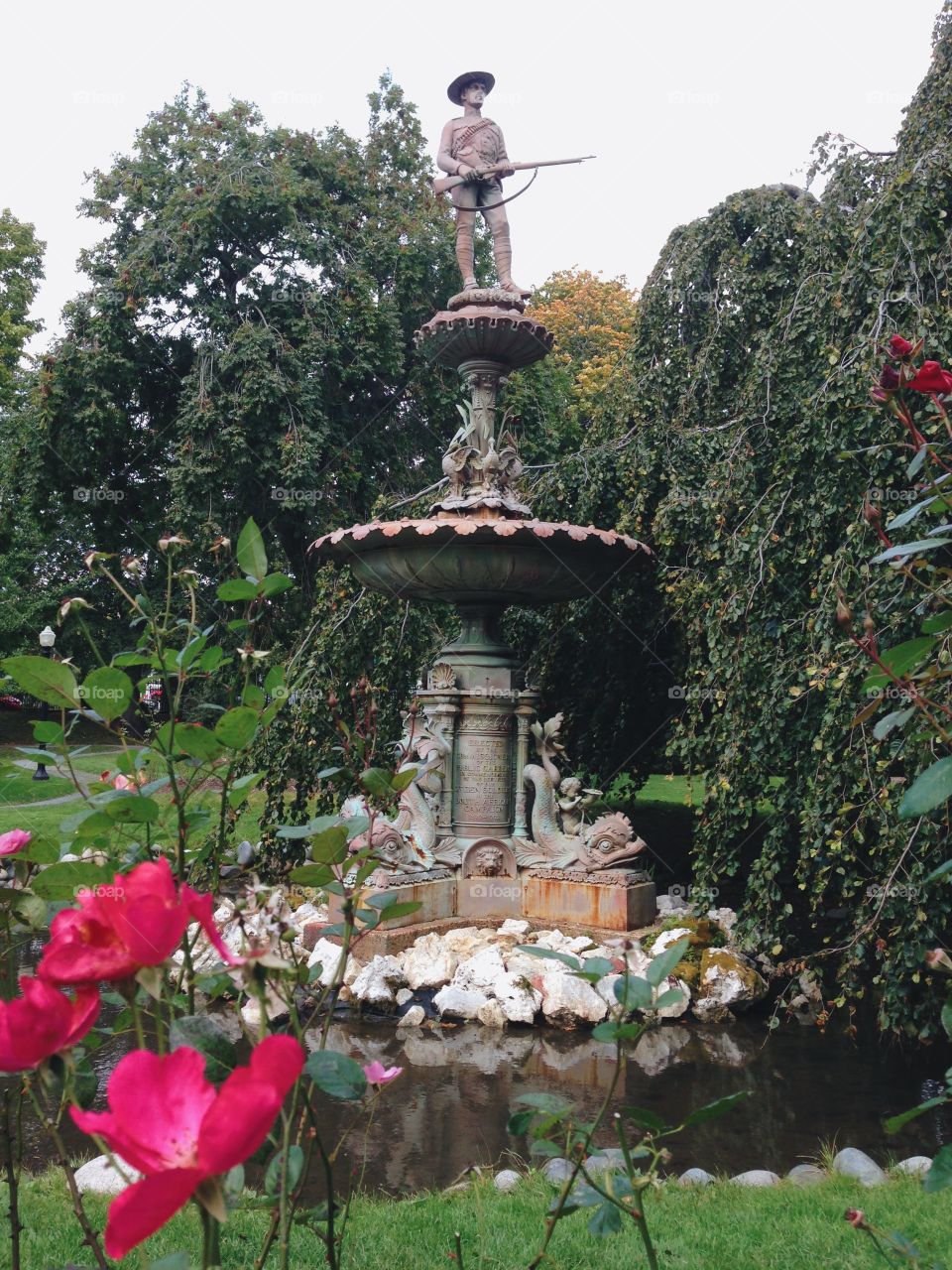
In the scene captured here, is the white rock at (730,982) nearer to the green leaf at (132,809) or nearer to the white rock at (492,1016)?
the white rock at (492,1016)

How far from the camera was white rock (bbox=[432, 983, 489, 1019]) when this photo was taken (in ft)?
18.4

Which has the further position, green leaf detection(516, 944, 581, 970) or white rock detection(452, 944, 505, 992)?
white rock detection(452, 944, 505, 992)

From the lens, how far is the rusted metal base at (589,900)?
21.5 feet

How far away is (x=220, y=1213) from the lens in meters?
0.65

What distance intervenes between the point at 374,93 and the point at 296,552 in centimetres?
830

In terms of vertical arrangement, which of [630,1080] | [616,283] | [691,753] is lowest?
[630,1080]

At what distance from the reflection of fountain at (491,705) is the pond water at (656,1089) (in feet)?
4.30

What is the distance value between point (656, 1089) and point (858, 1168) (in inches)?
46.0

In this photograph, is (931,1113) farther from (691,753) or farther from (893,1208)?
(691,753)

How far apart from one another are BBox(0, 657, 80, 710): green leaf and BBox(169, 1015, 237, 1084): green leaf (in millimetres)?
455

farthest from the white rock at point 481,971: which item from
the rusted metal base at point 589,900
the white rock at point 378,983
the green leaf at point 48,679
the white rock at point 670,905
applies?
the green leaf at point 48,679

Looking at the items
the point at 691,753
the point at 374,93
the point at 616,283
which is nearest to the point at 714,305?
the point at 691,753

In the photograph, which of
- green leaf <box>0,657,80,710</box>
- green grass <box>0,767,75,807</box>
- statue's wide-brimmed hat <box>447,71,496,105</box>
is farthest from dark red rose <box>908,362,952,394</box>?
statue's wide-brimmed hat <box>447,71,496,105</box>

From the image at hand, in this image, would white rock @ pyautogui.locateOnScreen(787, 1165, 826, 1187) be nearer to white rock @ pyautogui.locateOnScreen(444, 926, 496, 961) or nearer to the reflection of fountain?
white rock @ pyautogui.locateOnScreen(444, 926, 496, 961)
